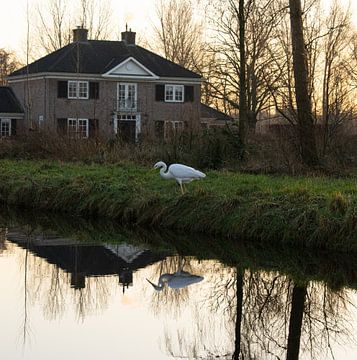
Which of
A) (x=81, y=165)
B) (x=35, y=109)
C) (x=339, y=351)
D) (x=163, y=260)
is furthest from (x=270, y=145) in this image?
(x=35, y=109)

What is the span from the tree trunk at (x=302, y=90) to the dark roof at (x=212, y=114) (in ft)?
108

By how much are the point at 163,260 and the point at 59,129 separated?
718 inches

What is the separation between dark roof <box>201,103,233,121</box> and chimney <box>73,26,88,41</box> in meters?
9.52

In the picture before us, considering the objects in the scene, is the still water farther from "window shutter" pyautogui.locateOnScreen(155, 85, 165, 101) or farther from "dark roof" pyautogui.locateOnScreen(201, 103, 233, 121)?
"dark roof" pyautogui.locateOnScreen(201, 103, 233, 121)

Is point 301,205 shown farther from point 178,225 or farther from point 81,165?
point 81,165

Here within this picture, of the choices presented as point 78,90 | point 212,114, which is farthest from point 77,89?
point 212,114

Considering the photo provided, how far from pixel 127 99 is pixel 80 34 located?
5733 mm

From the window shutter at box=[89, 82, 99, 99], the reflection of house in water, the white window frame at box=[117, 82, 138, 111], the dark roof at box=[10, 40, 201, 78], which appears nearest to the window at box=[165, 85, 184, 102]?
the dark roof at box=[10, 40, 201, 78]

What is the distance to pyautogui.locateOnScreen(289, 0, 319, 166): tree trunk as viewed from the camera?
1956 centimetres

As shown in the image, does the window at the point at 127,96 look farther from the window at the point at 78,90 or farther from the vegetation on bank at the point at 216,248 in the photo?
the vegetation on bank at the point at 216,248

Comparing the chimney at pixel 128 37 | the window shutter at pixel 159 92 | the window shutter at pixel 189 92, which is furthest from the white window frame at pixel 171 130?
the chimney at pixel 128 37

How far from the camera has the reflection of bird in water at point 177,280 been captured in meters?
11.9

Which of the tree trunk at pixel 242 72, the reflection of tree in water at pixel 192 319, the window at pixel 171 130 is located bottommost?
the reflection of tree in water at pixel 192 319

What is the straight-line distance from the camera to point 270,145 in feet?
76.2
